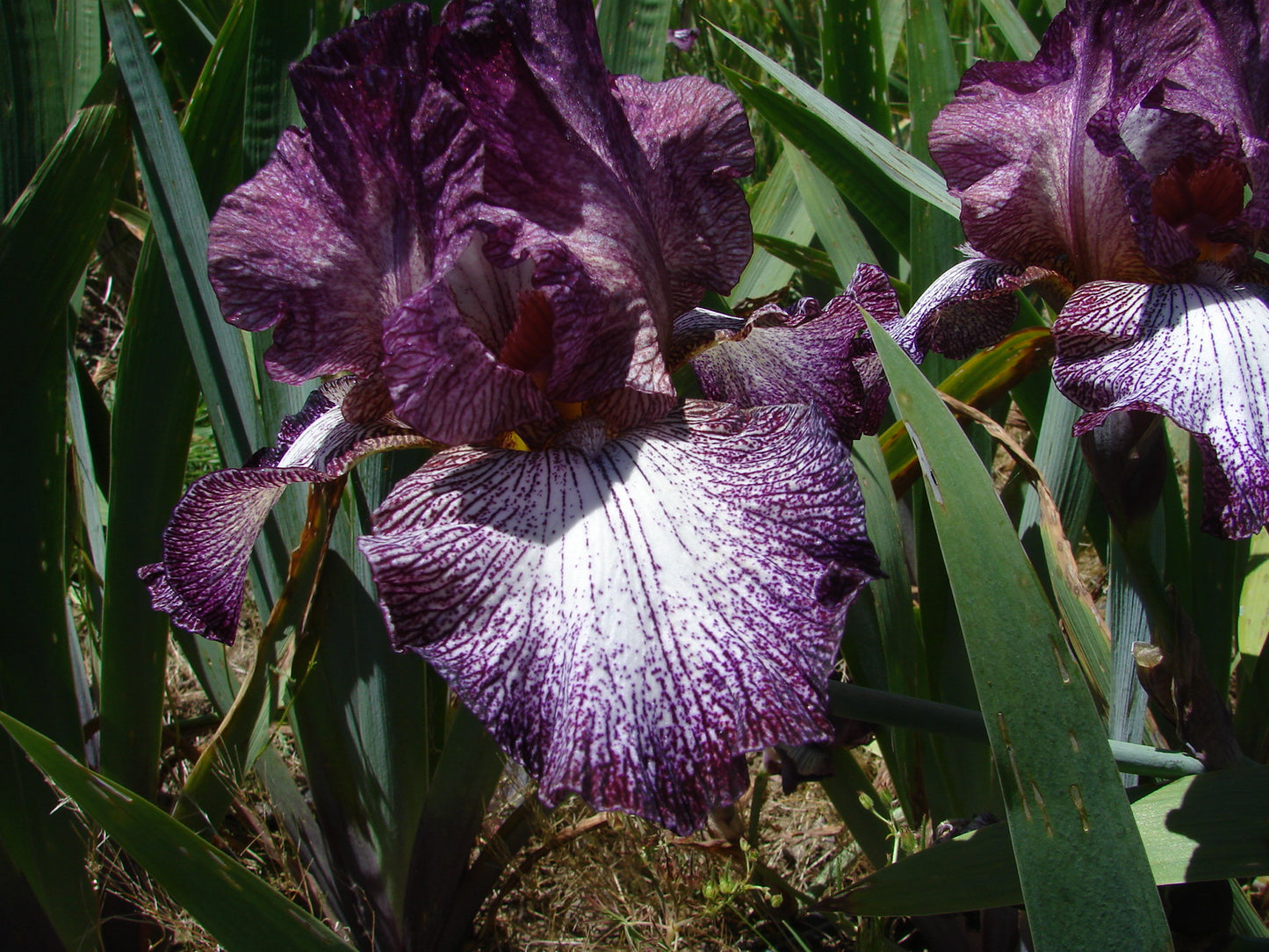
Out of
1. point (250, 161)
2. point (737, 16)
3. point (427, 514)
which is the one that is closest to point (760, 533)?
point (427, 514)

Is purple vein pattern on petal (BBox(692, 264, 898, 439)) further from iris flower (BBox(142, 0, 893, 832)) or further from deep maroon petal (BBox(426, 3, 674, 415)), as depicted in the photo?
deep maroon petal (BBox(426, 3, 674, 415))

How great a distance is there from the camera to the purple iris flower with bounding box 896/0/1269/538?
0.83 meters

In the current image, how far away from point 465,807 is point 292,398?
632mm

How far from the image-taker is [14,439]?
1.18 metres

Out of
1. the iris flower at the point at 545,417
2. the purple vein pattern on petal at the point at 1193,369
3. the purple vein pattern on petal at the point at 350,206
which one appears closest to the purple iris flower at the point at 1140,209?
the purple vein pattern on petal at the point at 1193,369

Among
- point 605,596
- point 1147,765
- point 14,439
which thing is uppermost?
point 14,439

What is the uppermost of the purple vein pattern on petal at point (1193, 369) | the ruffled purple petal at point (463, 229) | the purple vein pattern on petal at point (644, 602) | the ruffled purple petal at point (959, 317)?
the ruffled purple petal at point (463, 229)

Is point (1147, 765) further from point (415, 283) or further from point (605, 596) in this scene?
point (415, 283)

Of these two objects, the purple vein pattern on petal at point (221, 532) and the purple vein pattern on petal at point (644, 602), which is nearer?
the purple vein pattern on petal at point (644, 602)

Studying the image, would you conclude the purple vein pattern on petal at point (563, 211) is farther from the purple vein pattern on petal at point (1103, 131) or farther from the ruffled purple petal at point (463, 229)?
the purple vein pattern on petal at point (1103, 131)

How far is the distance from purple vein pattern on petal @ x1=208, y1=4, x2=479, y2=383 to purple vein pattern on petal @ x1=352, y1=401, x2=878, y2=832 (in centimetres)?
20

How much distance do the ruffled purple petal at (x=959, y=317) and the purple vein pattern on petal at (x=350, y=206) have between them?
0.63 metres

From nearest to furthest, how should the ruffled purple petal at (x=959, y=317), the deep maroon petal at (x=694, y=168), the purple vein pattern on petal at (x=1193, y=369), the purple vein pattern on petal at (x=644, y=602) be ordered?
the purple vein pattern on petal at (x=644, y=602)
the purple vein pattern on petal at (x=1193, y=369)
the deep maroon petal at (x=694, y=168)
the ruffled purple petal at (x=959, y=317)

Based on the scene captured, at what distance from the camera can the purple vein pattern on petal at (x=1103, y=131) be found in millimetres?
957
